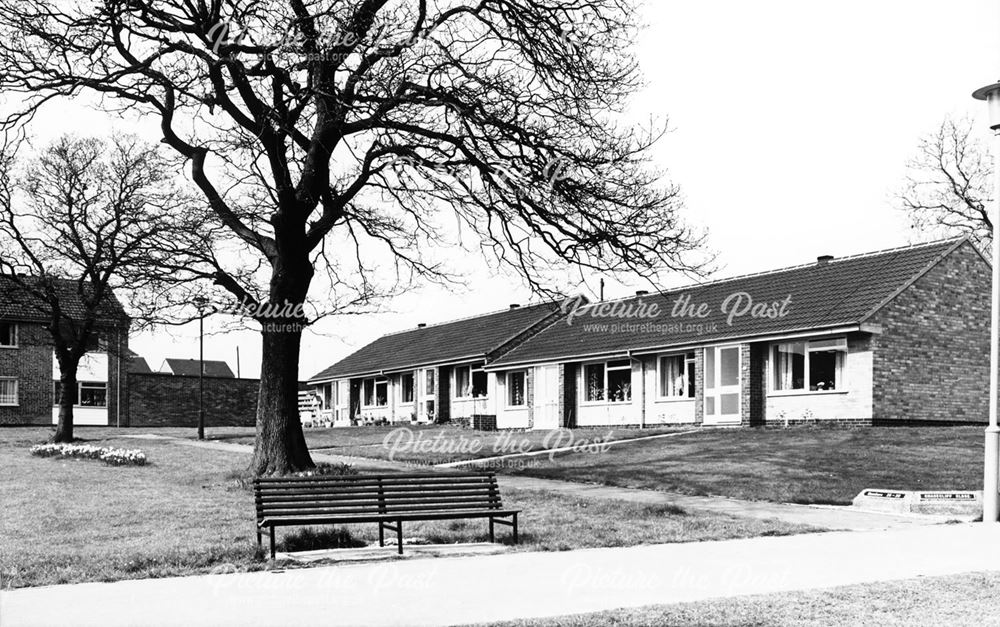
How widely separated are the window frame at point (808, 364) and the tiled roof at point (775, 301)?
689 millimetres

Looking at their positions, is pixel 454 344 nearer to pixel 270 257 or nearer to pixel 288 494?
pixel 270 257

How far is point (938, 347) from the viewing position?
100 ft

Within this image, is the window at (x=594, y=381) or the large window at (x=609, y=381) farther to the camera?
the window at (x=594, y=381)

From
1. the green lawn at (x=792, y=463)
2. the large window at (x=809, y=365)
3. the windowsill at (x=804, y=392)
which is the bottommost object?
the green lawn at (x=792, y=463)

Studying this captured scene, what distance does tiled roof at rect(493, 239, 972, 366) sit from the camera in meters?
30.3

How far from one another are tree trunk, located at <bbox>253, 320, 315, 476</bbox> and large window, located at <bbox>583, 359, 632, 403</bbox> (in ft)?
62.0

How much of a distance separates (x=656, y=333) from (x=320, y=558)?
2625 cm

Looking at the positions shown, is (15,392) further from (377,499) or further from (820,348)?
(377,499)

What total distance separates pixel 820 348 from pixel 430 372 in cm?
2356

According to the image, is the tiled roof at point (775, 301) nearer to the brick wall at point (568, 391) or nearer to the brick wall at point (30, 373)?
the brick wall at point (568, 391)

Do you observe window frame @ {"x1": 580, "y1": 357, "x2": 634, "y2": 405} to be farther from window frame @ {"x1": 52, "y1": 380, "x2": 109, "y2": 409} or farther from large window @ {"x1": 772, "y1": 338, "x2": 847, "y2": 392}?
window frame @ {"x1": 52, "y1": 380, "x2": 109, "y2": 409}

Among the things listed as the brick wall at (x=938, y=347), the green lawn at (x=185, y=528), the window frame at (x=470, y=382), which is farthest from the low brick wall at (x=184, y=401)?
the green lawn at (x=185, y=528)

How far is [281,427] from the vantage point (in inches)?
806

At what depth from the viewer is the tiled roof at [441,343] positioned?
48188mm
